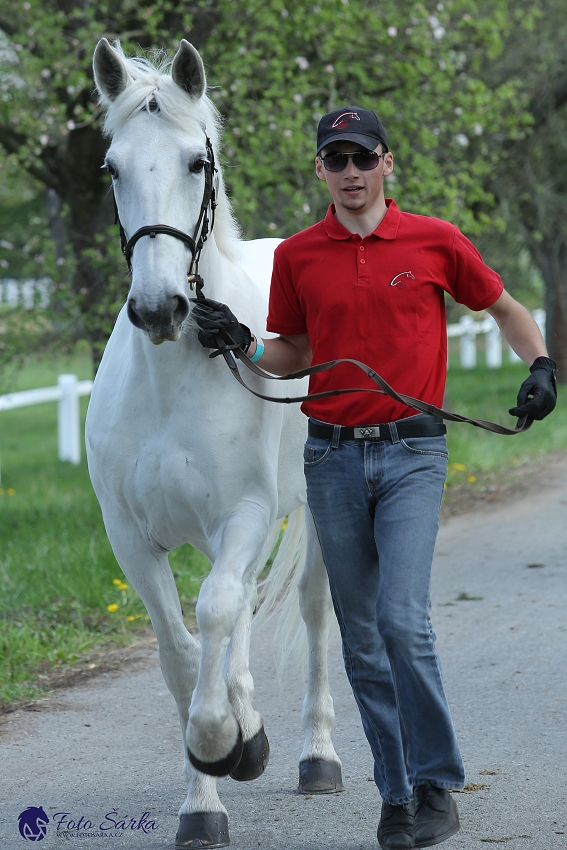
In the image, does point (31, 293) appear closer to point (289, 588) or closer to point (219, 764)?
point (289, 588)

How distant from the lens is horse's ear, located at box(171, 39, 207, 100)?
304 centimetres

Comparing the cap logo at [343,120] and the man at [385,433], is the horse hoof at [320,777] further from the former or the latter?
the cap logo at [343,120]

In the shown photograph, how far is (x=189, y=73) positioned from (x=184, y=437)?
3.61 ft

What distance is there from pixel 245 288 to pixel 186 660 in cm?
130

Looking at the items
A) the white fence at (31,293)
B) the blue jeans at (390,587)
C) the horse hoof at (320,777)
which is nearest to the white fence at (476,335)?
the white fence at (31,293)

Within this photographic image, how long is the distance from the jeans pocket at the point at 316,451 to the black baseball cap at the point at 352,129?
86 centimetres

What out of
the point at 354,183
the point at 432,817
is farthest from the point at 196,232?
the point at 432,817

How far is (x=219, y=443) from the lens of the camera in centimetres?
314

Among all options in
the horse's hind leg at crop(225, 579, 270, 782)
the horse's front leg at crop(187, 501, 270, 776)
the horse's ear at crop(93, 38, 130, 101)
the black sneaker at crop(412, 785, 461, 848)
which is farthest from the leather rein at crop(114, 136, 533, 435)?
the black sneaker at crop(412, 785, 461, 848)

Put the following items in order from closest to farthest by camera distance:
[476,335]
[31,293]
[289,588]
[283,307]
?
[283,307] → [289,588] → [31,293] → [476,335]

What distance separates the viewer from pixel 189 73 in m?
3.09

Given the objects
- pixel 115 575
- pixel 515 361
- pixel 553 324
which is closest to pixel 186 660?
pixel 115 575

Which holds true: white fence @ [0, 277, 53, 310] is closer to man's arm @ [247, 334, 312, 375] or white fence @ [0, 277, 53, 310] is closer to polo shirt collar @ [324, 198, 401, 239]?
man's arm @ [247, 334, 312, 375]

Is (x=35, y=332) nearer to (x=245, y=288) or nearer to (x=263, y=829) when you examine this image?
(x=245, y=288)
